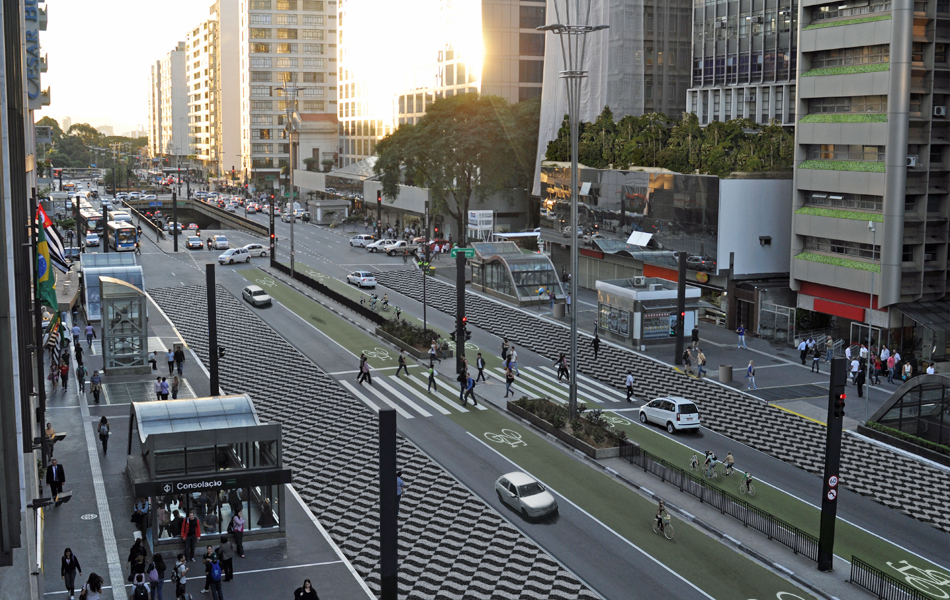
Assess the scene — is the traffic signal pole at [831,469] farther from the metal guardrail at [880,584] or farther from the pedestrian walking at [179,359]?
the pedestrian walking at [179,359]

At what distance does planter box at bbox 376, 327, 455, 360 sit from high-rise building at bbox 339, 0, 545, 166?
4609 cm

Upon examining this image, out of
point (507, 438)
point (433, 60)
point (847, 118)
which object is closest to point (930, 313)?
point (847, 118)

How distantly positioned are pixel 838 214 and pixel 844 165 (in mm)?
2715

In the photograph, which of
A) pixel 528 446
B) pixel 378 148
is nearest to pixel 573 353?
pixel 528 446

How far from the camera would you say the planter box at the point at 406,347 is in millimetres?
54500

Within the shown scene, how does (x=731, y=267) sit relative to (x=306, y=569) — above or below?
above

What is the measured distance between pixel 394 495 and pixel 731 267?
44.2 metres

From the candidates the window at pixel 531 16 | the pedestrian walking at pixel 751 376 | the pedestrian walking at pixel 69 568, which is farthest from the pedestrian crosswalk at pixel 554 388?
the window at pixel 531 16

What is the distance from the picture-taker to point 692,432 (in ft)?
134

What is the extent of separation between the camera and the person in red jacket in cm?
2814

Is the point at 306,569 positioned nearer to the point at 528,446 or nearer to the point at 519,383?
the point at 528,446

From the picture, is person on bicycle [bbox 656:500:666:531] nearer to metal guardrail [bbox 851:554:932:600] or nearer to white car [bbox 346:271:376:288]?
metal guardrail [bbox 851:554:932:600]

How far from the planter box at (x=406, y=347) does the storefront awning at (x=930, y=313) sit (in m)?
24.1

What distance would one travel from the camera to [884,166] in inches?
2040
